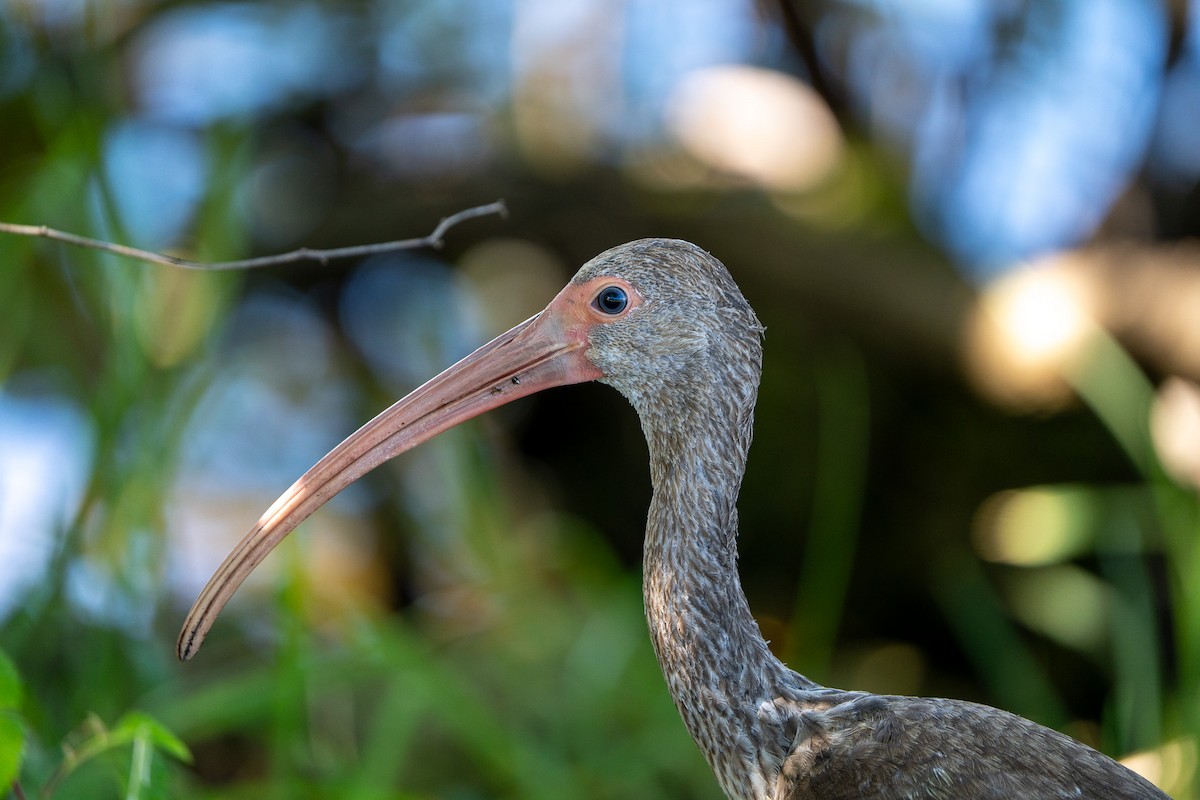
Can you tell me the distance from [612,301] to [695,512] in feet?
0.98

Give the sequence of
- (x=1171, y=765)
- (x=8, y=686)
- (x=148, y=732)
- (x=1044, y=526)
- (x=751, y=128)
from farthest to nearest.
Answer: (x=751, y=128), (x=1044, y=526), (x=1171, y=765), (x=148, y=732), (x=8, y=686)

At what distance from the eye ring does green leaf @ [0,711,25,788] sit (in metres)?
0.86

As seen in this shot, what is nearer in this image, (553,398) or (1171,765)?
(1171,765)

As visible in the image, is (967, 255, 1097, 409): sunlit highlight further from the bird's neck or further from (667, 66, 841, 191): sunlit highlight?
the bird's neck

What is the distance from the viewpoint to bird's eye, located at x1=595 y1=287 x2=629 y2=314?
5.35ft

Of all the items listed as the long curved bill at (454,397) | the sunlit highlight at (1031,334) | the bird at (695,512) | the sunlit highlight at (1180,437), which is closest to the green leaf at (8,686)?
the bird at (695,512)

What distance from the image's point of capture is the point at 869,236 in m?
3.87

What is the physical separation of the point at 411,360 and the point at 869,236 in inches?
68.6

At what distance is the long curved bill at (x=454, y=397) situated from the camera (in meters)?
1.62

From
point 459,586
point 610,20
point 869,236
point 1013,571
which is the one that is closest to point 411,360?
point 459,586

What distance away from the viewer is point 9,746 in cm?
140

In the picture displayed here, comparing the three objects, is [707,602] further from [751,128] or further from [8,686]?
[751,128]

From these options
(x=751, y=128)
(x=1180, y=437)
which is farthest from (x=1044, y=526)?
(x=751, y=128)

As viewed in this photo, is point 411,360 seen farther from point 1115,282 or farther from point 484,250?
point 1115,282
